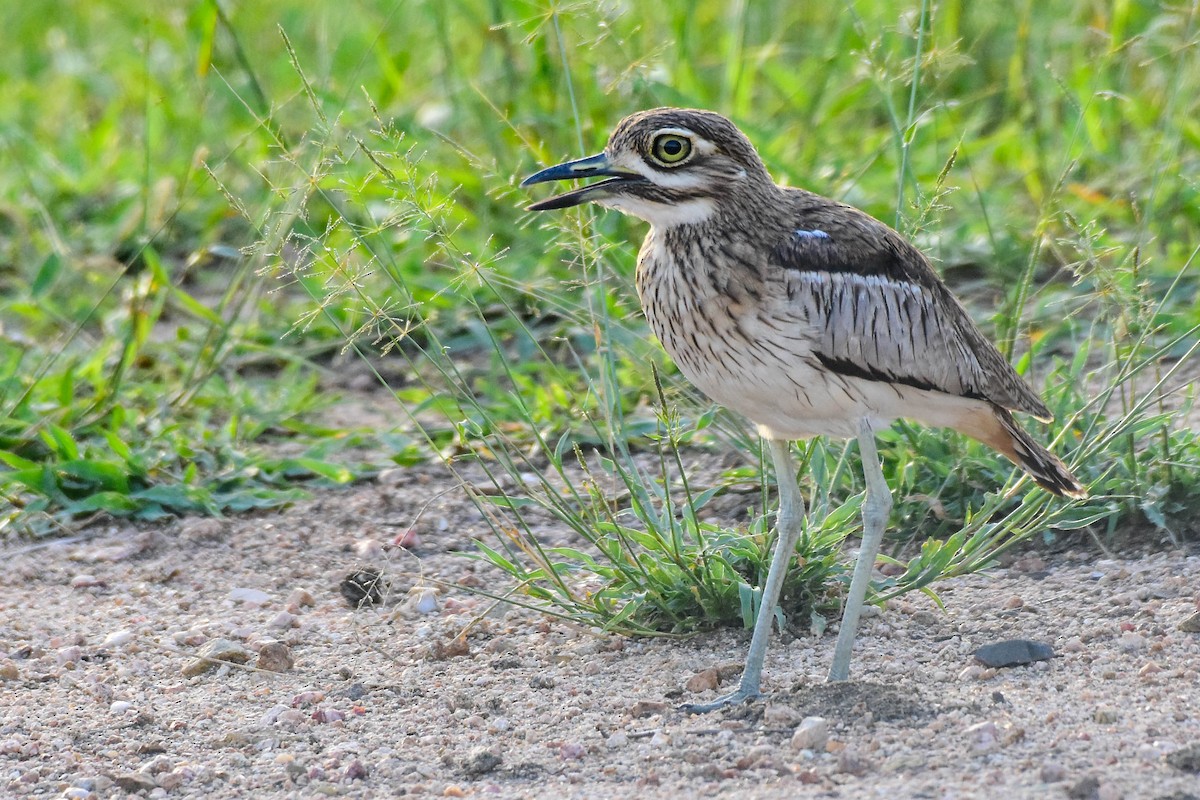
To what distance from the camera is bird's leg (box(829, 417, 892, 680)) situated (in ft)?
11.1

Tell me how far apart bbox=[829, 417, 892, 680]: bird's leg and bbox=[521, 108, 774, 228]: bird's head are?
0.61m

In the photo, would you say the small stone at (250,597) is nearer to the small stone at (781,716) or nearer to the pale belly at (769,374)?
the pale belly at (769,374)

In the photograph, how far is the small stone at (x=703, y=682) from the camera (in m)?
3.46

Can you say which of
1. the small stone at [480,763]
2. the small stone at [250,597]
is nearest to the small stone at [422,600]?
the small stone at [250,597]

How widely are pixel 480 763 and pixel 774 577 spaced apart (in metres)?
Answer: 0.77

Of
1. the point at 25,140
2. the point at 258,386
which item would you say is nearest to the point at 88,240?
the point at 25,140

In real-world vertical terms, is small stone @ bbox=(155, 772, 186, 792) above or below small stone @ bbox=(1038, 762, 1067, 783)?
below

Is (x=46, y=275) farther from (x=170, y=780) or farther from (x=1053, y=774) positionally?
(x=1053, y=774)

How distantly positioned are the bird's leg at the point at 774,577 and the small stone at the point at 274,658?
97 centimetres

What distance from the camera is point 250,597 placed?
4.09 m

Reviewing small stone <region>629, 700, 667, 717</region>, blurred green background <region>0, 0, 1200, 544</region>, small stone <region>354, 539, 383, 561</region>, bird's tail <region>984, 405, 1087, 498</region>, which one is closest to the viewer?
small stone <region>629, 700, 667, 717</region>

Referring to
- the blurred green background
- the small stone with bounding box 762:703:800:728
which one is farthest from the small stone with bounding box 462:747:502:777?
the blurred green background

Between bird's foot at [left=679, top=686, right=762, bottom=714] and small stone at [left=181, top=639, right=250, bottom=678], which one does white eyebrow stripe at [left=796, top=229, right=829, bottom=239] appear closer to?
bird's foot at [left=679, top=686, right=762, bottom=714]

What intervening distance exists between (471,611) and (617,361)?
1371mm
